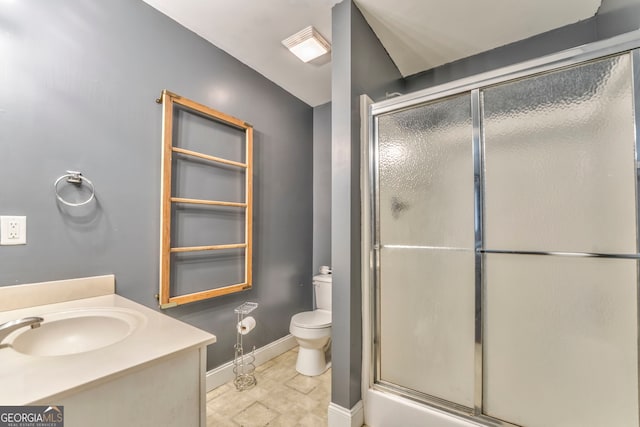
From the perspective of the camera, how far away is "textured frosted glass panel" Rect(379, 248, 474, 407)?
4.72 ft

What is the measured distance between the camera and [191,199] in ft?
6.09

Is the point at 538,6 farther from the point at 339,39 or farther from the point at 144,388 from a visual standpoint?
the point at 144,388

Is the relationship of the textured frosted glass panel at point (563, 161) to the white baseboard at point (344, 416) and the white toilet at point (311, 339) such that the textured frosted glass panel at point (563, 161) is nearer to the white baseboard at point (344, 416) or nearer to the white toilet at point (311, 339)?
the white baseboard at point (344, 416)

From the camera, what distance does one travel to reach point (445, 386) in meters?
1.48

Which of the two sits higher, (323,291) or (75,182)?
(75,182)

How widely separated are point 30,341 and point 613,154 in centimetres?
234

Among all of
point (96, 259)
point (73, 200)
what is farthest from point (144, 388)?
point (73, 200)

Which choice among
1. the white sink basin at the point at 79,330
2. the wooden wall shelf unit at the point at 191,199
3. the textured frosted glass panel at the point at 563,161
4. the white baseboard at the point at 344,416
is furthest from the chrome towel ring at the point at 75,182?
the textured frosted glass panel at the point at 563,161

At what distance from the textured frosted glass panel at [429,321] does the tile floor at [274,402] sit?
51 centimetres

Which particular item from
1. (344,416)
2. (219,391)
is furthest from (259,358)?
(344,416)

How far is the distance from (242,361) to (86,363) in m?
1.58

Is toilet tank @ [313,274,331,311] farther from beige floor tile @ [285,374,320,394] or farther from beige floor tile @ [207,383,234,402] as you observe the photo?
beige floor tile @ [207,383,234,402]

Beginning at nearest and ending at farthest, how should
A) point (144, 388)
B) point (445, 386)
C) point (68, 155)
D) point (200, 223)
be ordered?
1. point (144, 388)
2. point (68, 155)
3. point (445, 386)
4. point (200, 223)

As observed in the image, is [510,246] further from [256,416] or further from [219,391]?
[219,391]
